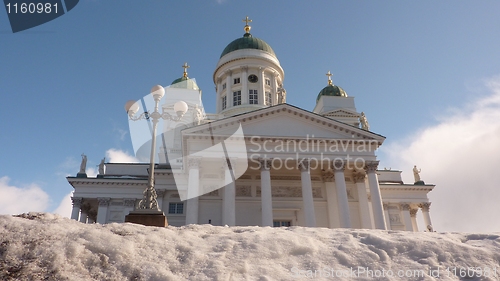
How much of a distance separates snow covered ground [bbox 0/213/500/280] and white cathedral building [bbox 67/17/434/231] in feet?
51.8

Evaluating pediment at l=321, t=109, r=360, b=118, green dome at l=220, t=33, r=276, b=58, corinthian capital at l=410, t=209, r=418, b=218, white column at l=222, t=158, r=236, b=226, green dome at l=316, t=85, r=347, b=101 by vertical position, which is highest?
green dome at l=220, t=33, r=276, b=58

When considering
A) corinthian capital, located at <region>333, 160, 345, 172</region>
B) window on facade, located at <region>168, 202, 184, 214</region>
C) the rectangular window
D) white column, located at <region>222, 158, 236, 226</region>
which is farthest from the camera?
the rectangular window

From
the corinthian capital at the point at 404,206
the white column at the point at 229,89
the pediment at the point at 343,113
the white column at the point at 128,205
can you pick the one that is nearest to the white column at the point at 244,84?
the white column at the point at 229,89

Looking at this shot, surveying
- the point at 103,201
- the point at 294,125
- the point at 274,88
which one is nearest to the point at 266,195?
the point at 294,125

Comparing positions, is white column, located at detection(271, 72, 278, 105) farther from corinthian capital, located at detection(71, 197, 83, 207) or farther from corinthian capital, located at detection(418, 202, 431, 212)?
corinthian capital, located at detection(71, 197, 83, 207)

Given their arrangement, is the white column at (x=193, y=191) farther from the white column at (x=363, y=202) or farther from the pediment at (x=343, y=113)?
the pediment at (x=343, y=113)

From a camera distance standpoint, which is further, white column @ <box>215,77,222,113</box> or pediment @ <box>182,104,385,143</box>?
white column @ <box>215,77,222,113</box>

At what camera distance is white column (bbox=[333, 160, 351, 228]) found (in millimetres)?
22453

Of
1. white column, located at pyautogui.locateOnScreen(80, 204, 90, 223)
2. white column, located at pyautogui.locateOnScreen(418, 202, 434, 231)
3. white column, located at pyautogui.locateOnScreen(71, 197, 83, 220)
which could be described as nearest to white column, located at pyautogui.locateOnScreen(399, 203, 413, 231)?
white column, located at pyautogui.locateOnScreen(418, 202, 434, 231)

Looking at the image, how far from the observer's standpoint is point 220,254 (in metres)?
5.18

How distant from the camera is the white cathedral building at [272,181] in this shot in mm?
22828

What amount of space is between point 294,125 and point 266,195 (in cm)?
524

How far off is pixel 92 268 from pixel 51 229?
0.92m

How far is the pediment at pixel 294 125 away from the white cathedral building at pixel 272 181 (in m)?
0.07
